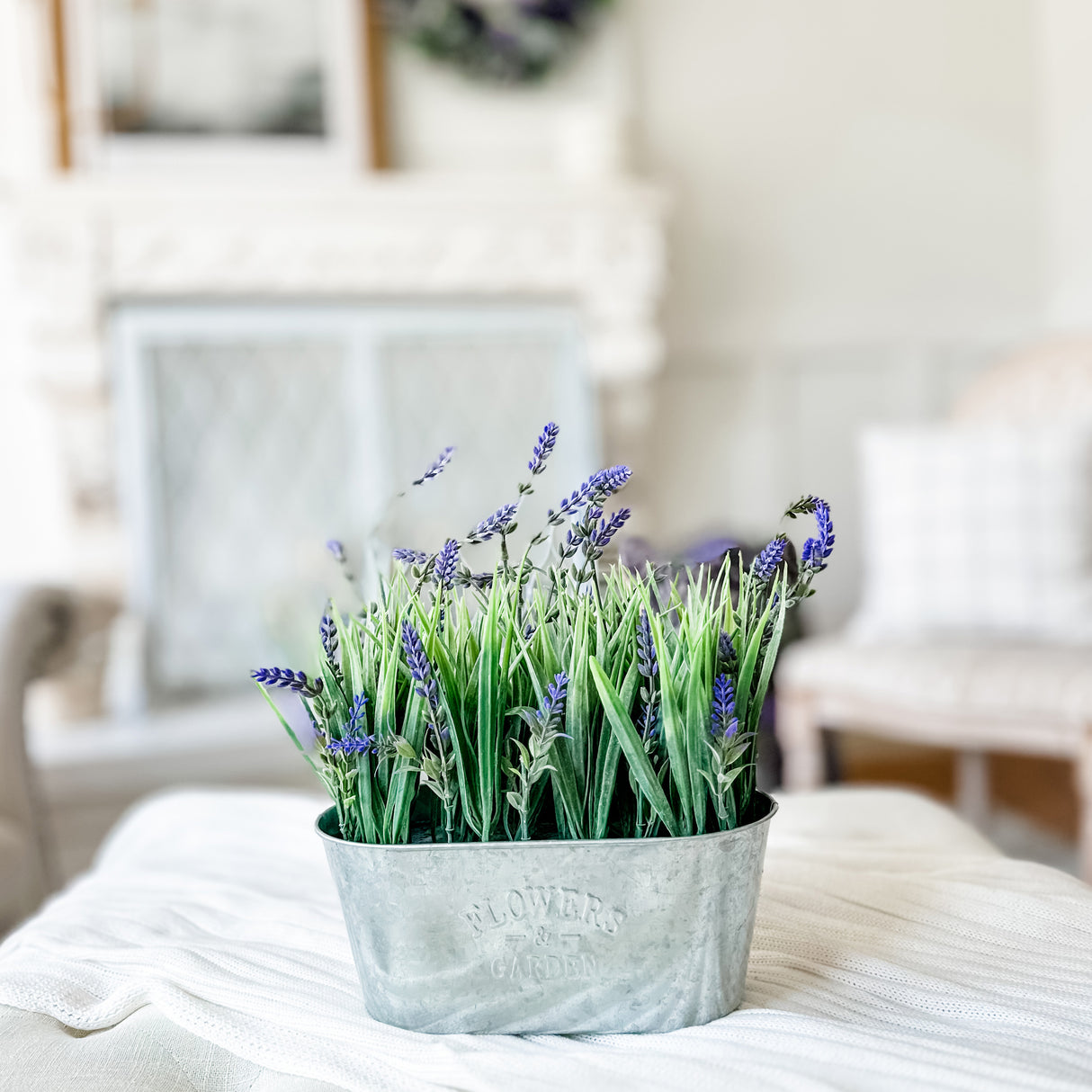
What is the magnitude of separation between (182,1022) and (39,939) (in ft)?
0.66

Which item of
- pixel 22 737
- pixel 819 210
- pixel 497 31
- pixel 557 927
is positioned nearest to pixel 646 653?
pixel 557 927

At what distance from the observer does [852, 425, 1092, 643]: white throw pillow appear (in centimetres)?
218

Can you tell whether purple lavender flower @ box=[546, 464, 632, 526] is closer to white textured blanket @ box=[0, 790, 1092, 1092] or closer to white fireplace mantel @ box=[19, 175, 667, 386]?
white textured blanket @ box=[0, 790, 1092, 1092]

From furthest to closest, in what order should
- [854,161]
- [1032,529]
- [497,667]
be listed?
1. [854,161]
2. [1032,529]
3. [497,667]

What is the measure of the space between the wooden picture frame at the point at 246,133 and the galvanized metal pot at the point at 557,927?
7.81ft

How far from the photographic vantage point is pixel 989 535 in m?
2.21

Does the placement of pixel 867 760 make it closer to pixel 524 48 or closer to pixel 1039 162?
pixel 1039 162

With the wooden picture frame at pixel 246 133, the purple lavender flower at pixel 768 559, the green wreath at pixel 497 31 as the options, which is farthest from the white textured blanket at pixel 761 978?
the green wreath at pixel 497 31

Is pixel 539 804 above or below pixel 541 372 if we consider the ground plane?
below

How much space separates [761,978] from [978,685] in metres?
1.33

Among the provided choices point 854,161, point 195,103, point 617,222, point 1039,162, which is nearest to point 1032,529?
point 617,222

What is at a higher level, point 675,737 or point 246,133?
point 246,133

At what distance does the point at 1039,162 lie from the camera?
343cm

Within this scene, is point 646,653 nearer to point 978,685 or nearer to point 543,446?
point 543,446
